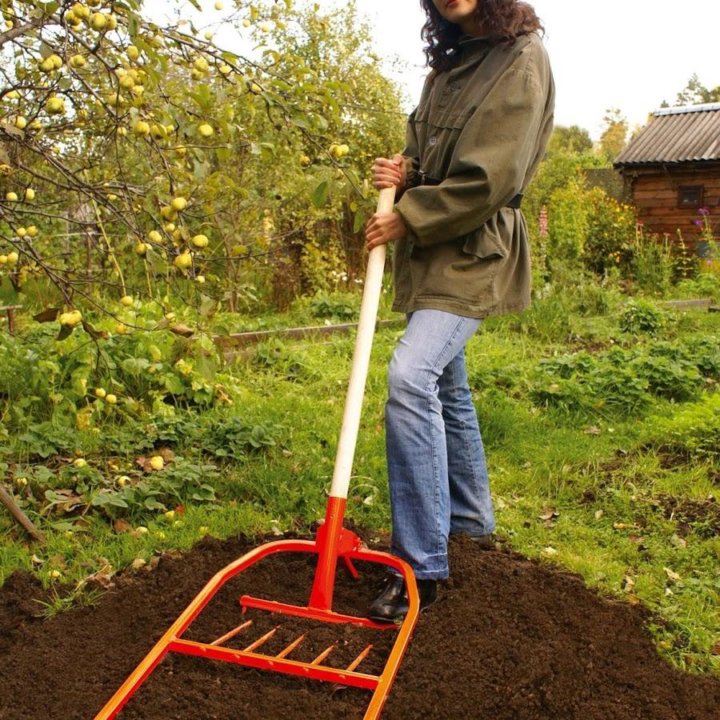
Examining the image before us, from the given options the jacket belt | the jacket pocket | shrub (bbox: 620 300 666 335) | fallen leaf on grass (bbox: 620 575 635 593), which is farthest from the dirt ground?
shrub (bbox: 620 300 666 335)

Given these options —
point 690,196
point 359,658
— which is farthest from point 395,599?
point 690,196

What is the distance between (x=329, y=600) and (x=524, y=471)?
1773 millimetres

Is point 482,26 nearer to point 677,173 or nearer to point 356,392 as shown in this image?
point 356,392

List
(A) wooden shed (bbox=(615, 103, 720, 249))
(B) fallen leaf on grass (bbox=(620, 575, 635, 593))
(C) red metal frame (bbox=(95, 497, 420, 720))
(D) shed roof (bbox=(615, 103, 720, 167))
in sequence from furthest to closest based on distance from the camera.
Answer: (D) shed roof (bbox=(615, 103, 720, 167)) < (A) wooden shed (bbox=(615, 103, 720, 249)) < (B) fallen leaf on grass (bbox=(620, 575, 635, 593)) < (C) red metal frame (bbox=(95, 497, 420, 720))

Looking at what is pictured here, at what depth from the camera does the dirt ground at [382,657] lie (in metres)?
2.29

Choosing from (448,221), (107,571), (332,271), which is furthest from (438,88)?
(332,271)

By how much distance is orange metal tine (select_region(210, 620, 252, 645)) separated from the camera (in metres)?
2.39

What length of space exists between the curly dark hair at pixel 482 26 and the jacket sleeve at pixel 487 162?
107 millimetres

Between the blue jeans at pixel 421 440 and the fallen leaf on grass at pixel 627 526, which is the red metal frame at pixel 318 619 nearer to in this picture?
the blue jeans at pixel 421 440

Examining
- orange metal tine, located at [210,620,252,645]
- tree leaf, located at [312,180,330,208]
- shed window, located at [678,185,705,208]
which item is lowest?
orange metal tine, located at [210,620,252,645]

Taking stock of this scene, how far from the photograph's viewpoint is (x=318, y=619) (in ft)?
8.49

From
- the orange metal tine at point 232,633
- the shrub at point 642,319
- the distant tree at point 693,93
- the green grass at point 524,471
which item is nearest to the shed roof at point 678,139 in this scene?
the shrub at point 642,319

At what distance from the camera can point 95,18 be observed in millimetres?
2250

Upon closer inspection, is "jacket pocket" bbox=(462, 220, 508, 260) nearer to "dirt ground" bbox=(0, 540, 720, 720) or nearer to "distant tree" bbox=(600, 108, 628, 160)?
"dirt ground" bbox=(0, 540, 720, 720)
